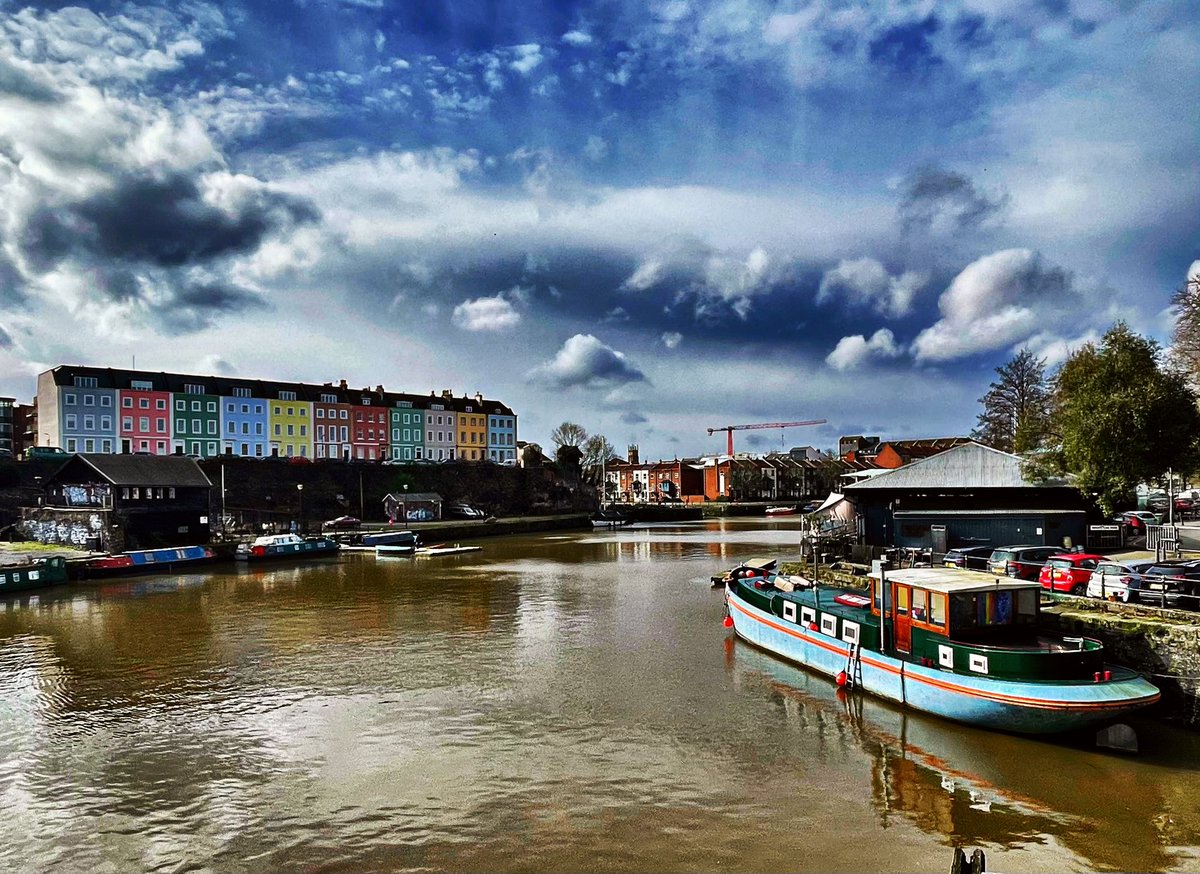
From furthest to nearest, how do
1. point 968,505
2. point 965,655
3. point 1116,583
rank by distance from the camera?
point 968,505 → point 1116,583 → point 965,655

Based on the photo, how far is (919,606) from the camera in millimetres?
16781

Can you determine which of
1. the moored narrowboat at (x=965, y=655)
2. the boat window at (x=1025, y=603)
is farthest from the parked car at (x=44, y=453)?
the boat window at (x=1025, y=603)

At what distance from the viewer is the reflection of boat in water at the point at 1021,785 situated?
35.8ft

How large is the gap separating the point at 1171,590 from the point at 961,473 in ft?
43.6

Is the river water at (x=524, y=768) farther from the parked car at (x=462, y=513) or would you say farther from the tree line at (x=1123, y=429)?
the parked car at (x=462, y=513)

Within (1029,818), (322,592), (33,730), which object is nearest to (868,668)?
(1029,818)

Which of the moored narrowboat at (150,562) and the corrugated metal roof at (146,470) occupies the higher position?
the corrugated metal roof at (146,470)

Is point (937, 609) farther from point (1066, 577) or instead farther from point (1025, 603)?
point (1066, 577)

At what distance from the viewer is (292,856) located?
35.5 ft

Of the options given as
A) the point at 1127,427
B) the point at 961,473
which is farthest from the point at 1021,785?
the point at 961,473

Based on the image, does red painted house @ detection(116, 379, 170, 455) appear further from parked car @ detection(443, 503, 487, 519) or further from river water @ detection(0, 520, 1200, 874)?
river water @ detection(0, 520, 1200, 874)

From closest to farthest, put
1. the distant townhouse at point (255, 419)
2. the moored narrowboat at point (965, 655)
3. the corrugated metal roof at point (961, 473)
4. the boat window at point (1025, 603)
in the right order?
the moored narrowboat at point (965, 655) → the boat window at point (1025, 603) → the corrugated metal roof at point (961, 473) → the distant townhouse at point (255, 419)

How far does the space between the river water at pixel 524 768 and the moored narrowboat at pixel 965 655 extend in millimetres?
591

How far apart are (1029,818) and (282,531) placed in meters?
68.4
